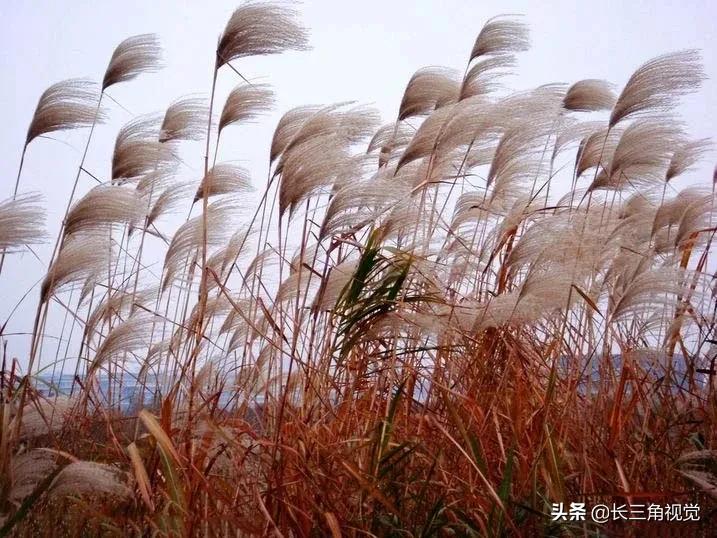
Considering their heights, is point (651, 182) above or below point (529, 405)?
above

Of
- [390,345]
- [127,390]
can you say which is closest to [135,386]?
[127,390]

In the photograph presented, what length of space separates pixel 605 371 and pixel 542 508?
3.38 ft

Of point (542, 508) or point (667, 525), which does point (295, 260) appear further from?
point (667, 525)

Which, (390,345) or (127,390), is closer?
(390,345)

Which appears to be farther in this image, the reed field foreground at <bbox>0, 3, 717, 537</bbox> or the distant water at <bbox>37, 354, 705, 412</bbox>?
the distant water at <bbox>37, 354, 705, 412</bbox>

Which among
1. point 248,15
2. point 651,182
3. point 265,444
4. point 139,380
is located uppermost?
point 248,15

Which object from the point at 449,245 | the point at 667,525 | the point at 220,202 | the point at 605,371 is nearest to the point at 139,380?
the point at 220,202

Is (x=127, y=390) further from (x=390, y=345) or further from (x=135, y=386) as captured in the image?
(x=390, y=345)

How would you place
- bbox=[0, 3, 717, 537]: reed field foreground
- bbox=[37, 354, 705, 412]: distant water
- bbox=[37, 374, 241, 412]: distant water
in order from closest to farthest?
1. bbox=[0, 3, 717, 537]: reed field foreground
2. bbox=[37, 354, 705, 412]: distant water
3. bbox=[37, 374, 241, 412]: distant water

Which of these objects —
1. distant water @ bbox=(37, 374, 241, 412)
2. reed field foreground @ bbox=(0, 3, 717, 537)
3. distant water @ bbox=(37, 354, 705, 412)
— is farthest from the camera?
distant water @ bbox=(37, 374, 241, 412)

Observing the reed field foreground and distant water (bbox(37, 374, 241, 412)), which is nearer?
the reed field foreground

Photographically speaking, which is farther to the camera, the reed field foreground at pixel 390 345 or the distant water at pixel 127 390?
the distant water at pixel 127 390

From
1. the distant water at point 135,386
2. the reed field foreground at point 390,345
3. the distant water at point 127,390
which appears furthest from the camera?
the distant water at point 127,390

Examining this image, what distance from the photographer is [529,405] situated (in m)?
2.78
